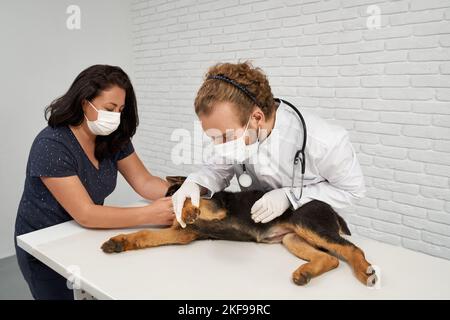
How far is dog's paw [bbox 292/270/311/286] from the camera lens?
36.9 inches

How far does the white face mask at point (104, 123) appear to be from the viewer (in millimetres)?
1444

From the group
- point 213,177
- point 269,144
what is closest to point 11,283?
point 213,177

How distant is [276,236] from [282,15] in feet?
6.16

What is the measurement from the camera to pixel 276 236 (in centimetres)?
120

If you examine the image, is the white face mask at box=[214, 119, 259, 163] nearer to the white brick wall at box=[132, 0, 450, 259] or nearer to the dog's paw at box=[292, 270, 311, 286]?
the dog's paw at box=[292, 270, 311, 286]

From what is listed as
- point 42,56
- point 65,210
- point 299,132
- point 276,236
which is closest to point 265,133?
point 299,132

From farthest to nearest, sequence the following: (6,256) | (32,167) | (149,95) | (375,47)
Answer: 1. (149,95)
2. (6,256)
3. (375,47)
4. (32,167)

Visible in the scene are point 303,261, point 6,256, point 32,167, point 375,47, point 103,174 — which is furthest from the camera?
point 6,256

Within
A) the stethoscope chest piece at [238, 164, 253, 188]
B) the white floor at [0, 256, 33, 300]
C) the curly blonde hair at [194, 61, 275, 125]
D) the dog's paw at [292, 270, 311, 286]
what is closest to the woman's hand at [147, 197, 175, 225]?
the stethoscope chest piece at [238, 164, 253, 188]

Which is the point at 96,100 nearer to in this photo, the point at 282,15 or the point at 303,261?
the point at 303,261

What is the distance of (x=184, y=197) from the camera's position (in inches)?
48.0

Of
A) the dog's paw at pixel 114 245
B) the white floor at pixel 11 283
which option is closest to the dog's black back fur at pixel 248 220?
the dog's paw at pixel 114 245

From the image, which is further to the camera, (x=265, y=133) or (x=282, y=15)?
(x=282, y=15)

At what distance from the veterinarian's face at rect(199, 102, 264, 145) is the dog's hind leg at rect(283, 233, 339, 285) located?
13.7 inches
